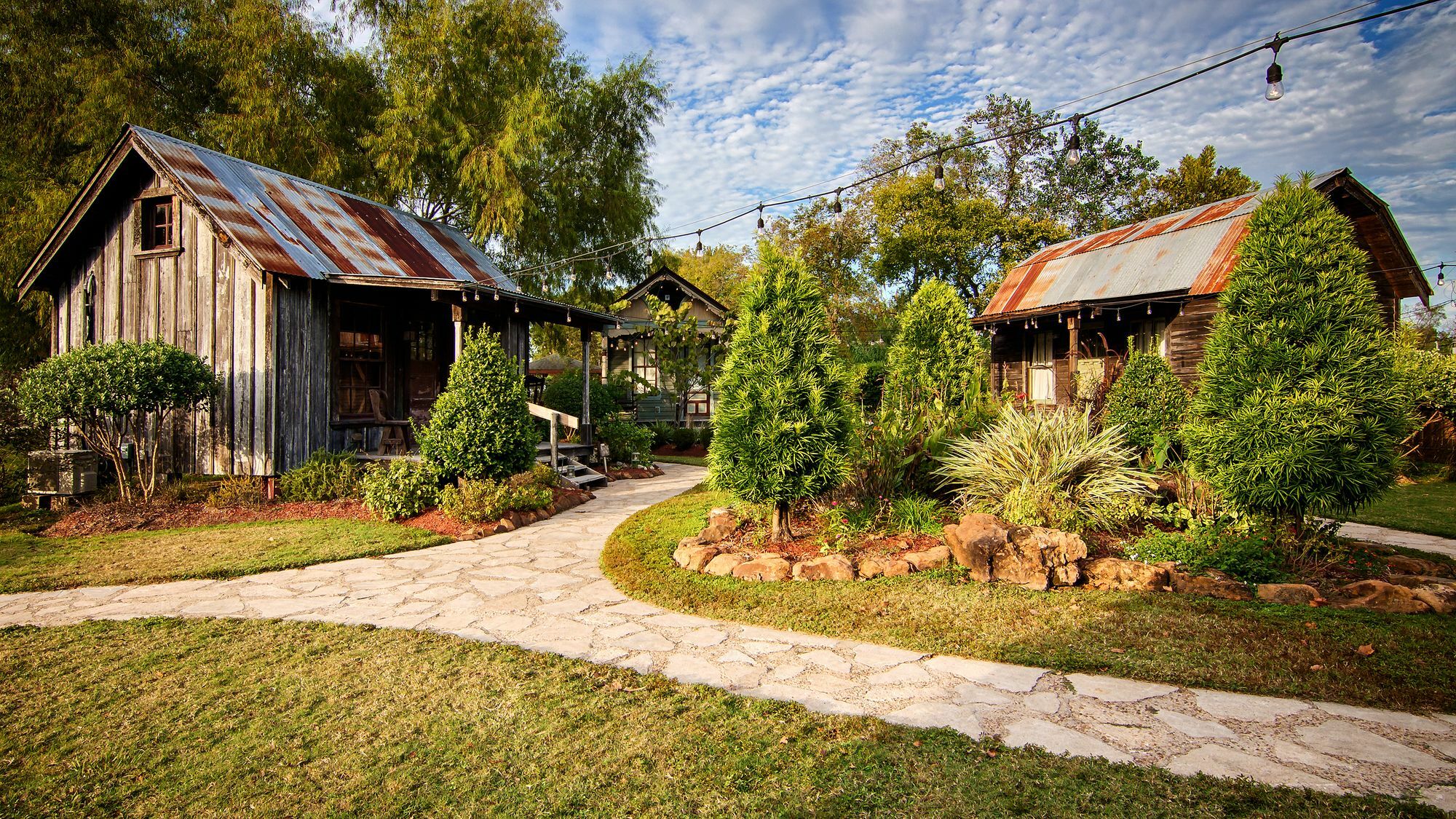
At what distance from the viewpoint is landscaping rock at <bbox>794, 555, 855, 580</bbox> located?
19.0ft

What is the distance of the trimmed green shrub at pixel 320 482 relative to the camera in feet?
31.4

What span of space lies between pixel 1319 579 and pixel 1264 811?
12.2 ft

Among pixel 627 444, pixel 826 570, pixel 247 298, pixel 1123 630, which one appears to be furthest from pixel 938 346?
pixel 247 298

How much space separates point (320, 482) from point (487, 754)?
7.94 meters

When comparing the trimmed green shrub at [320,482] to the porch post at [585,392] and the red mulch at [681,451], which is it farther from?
the red mulch at [681,451]

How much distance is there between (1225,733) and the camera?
10.9 feet

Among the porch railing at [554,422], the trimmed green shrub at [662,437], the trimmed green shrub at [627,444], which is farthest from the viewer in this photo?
the trimmed green shrub at [662,437]

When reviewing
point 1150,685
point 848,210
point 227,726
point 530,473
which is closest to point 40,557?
point 530,473

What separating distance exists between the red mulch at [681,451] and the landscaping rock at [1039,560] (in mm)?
12375

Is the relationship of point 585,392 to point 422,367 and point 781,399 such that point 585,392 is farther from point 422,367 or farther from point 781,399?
point 781,399

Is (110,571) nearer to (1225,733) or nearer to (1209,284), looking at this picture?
(1225,733)

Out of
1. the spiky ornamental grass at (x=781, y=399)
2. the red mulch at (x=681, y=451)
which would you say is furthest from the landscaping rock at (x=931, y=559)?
the red mulch at (x=681, y=451)

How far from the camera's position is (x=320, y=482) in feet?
31.8

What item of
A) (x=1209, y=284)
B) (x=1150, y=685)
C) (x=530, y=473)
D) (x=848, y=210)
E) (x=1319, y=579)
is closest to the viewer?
(x=1150, y=685)
